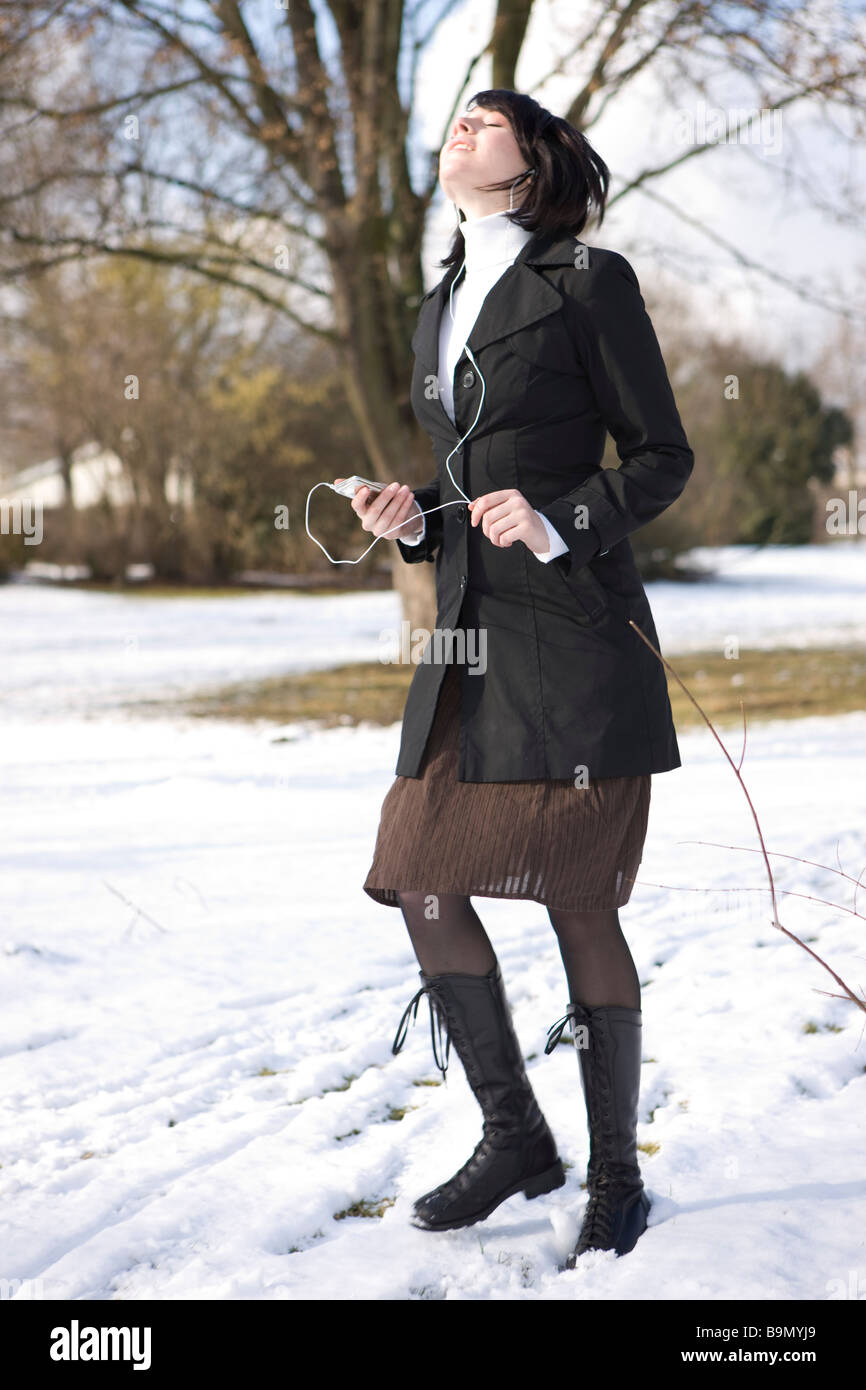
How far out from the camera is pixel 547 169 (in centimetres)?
217

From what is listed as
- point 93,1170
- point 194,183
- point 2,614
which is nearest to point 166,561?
point 2,614

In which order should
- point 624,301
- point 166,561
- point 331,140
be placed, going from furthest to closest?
point 166,561 → point 331,140 → point 624,301

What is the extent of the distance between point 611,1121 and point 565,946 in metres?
0.33

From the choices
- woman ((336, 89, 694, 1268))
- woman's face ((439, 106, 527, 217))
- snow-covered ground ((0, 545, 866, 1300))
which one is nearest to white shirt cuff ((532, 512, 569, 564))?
woman ((336, 89, 694, 1268))

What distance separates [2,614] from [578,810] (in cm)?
1863

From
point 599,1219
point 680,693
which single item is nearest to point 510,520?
point 599,1219

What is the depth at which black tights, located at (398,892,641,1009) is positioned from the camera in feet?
7.43

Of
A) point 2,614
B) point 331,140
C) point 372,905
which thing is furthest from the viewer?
point 2,614

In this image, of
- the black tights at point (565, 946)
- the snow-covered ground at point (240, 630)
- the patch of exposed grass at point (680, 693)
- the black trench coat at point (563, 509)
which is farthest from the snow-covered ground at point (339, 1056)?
the snow-covered ground at point (240, 630)

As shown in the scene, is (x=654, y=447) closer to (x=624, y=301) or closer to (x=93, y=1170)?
(x=624, y=301)

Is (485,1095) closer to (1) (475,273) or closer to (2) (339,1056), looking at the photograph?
(2) (339,1056)

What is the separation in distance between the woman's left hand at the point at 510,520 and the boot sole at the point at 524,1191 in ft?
4.13

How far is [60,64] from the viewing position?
10.1 m

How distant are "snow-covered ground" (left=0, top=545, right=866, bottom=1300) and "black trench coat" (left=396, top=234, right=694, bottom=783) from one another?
345 mm
